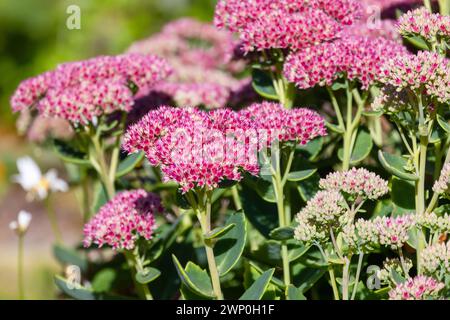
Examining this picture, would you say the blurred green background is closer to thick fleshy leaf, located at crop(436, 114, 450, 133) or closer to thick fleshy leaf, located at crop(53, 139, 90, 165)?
thick fleshy leaf, located at crop(53, 139, 90, 165)

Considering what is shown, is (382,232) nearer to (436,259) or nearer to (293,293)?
(436,259)

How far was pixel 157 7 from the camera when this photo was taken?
7730 mm

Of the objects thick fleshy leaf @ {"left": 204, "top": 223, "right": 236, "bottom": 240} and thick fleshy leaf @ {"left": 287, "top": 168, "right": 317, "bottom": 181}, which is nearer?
thick fleshy leaf @ {"left": 204, "top": 223, "right": 236, "bottom": 240}

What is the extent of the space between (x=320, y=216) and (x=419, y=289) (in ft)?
0.98

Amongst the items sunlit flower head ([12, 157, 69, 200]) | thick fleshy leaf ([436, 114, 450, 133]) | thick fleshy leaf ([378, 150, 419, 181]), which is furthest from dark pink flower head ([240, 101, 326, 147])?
sunlit flower head ([12, 157, 69, 200])

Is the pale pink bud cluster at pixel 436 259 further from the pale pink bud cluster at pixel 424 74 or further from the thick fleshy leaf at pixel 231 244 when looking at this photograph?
the thick fleshy leaf at pixel 231 244

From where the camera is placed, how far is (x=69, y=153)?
112 inches

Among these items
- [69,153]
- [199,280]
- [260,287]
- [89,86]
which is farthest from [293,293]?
[69,153]

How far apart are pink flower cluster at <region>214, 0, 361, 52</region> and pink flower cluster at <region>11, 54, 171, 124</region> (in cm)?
33

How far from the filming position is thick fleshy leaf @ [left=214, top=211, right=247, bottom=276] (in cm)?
215

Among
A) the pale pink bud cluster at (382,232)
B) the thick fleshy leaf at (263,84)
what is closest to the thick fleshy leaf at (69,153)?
the thick fleshy leaf at (263,84)

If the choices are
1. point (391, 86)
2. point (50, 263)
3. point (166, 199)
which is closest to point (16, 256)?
point (50, 263)

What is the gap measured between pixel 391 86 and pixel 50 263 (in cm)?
323

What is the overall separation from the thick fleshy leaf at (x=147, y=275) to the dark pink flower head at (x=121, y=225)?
90mm
